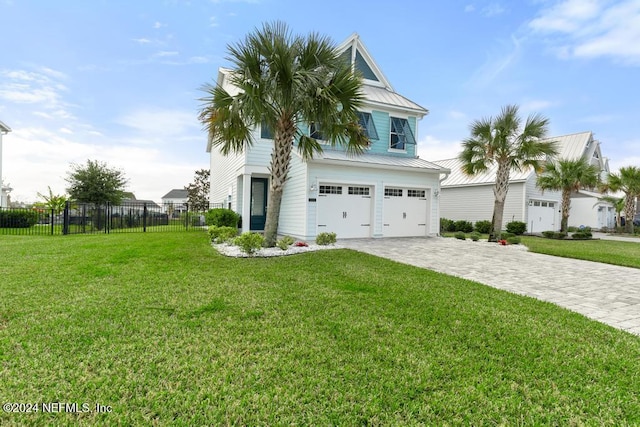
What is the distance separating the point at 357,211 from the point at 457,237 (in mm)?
4924

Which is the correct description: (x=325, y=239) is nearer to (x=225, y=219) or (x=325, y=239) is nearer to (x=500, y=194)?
(x=225, y=219)

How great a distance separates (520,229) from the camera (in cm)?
1881

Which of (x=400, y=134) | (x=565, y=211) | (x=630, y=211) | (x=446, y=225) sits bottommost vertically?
(x=446, y=225)

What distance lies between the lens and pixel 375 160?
1282cm

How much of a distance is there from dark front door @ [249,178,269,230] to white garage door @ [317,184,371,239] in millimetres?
3484

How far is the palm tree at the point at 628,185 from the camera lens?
1975cm

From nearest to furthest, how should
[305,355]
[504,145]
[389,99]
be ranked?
[305,355] → [504,145] → [389,99]

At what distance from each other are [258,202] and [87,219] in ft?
30.1

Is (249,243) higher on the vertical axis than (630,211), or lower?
lower

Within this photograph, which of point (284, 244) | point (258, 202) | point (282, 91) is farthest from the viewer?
point (258, 202)

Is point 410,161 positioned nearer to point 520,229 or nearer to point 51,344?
point 520,229

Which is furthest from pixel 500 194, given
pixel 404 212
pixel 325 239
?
pixel 325 239

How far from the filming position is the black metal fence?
1499 centimetres

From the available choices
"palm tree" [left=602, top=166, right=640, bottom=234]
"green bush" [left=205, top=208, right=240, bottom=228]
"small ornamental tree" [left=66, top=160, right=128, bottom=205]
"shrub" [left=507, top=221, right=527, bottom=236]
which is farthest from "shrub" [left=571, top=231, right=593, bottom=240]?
"small ornamental tree" [left=66, top=160, right=128, bottom=205]
